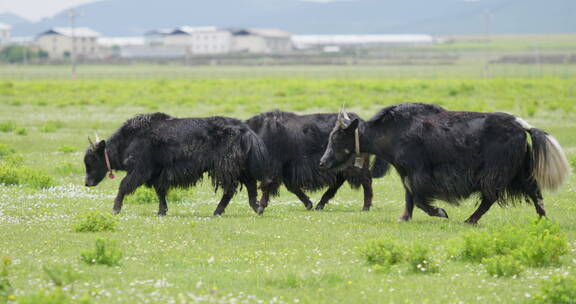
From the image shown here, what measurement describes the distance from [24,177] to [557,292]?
1204 centimetres

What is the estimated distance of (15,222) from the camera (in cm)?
1278

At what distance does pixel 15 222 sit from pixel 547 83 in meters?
45.6

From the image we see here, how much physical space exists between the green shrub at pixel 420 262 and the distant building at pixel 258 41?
155 m

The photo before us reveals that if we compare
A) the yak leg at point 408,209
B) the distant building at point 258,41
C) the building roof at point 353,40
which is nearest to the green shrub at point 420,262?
the yak leg at point 408,209

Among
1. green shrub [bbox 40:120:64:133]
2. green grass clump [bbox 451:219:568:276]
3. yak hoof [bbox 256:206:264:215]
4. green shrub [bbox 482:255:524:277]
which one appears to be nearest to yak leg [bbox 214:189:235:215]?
yak hoof [bbox 256:206:264:215]

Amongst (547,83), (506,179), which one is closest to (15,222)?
(506,179)

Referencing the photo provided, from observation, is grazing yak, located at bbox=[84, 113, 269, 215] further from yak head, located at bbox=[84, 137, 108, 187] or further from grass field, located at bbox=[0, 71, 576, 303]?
grass field, located at bbox=[0, 71, 576, 303]

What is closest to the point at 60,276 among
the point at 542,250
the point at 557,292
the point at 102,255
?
the point at 102,255

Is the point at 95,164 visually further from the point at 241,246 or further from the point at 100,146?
the point at 241,246

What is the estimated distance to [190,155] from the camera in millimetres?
13859

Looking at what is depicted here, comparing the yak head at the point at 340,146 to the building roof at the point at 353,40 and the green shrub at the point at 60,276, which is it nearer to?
the green shrub at the point at 60,276

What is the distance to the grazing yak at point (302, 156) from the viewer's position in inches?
582

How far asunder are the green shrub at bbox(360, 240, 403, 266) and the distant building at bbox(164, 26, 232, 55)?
155 meters

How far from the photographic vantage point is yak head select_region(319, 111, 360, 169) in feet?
44.2
